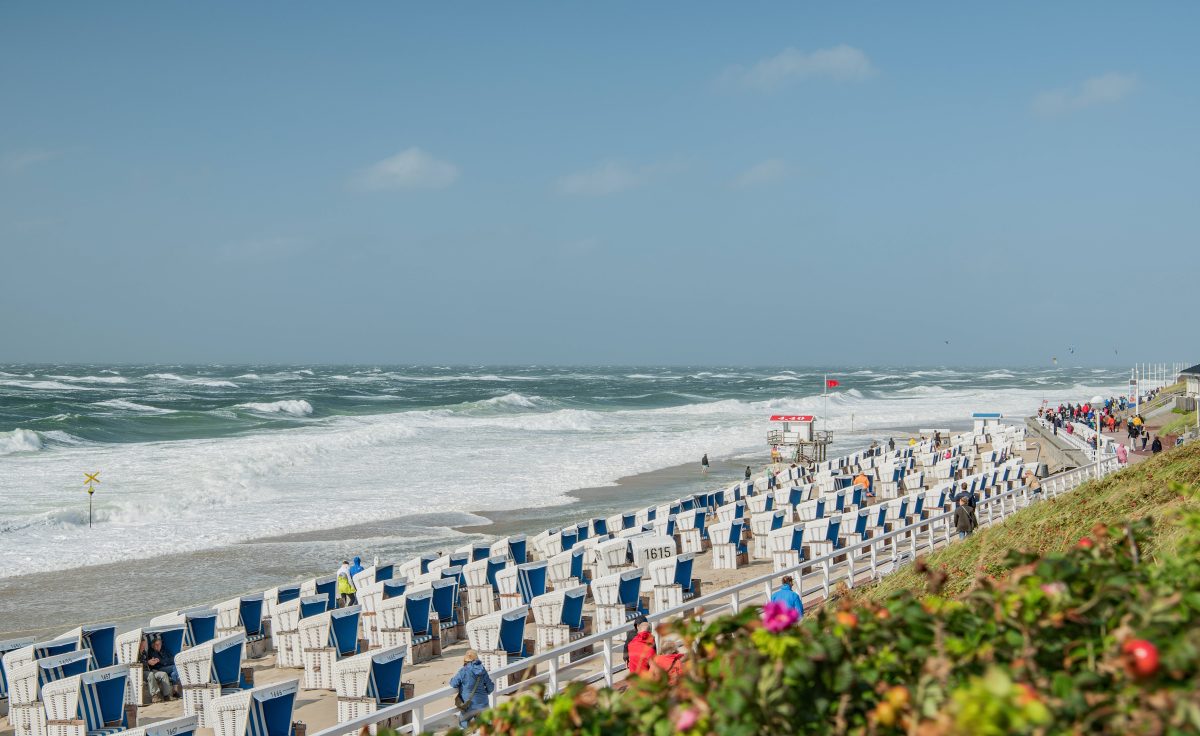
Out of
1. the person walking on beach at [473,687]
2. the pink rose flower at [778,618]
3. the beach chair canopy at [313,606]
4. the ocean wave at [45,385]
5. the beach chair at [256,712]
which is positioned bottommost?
the ocean wave at [45,385]

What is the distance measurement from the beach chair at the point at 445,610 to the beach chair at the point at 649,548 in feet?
10.6

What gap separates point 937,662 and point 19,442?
52.0 metres

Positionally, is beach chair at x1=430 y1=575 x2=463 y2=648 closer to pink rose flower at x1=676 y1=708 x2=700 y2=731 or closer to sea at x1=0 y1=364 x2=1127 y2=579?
pink rose flower at x1=676 y1=708 x2=700 y2=731

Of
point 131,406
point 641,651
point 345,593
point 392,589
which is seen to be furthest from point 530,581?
point 131,406

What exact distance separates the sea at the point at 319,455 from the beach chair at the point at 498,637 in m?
14.1

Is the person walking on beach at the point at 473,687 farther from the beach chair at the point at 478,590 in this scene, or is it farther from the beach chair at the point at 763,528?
the beach chair at the point at 763,528

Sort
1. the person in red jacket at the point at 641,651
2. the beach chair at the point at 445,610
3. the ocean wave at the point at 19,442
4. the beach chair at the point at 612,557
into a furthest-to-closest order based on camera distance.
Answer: the ocean wave at the point at 19,442
the beach chair at the point at 612,557
the beach chair at the point at 445,610
the person in red jacket at the point at 641,651

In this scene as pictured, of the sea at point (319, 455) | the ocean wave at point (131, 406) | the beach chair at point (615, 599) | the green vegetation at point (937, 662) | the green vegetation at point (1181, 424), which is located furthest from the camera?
the ocean wave at point (131, 406)

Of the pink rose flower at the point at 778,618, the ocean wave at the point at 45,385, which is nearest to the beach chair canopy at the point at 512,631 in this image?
the pink rose flower at the point at 778,618

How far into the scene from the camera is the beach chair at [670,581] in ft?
43.0

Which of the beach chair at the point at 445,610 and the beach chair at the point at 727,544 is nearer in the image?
the beach chair at the point at 445,610

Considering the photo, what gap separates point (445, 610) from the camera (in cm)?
1270

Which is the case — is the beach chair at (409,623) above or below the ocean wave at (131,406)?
above

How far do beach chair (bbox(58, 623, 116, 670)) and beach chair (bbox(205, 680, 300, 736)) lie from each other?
397cm
